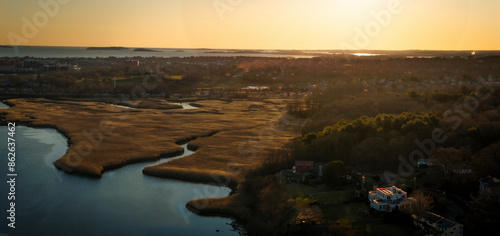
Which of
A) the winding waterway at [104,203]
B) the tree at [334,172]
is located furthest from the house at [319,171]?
the winding waterway at [104,203]

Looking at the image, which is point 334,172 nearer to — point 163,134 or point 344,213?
point 344,213

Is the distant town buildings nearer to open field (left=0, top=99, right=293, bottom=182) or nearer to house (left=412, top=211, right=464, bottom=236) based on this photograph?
open field (left=0, top=99, right=293, bottom=182)

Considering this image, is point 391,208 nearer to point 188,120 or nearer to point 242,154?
point 242,154

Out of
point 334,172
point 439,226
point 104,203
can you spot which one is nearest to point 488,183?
point 439,226

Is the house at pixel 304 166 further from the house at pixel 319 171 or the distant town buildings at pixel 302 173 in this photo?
the house at pixel 319 171

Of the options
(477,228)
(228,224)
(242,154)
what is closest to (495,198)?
(477,228)

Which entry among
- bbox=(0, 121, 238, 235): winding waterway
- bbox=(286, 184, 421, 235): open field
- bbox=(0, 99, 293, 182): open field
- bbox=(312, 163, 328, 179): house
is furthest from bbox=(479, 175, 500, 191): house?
bbox=(0, 99, 293, 182): open field
